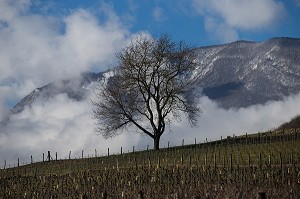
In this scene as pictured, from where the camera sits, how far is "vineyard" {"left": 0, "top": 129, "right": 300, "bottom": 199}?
2214 cm

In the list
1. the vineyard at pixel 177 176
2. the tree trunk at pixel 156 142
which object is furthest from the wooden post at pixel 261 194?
the tree trunk at pixel 156 142

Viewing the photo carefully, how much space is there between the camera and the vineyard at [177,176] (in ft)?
72.6

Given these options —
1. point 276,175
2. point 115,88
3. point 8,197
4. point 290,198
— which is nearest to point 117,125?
point 115,88

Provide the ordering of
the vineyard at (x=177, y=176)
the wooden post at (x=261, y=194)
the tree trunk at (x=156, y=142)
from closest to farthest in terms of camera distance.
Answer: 1. the wooden post at (x=261, y=194)
2. the vineyard at (x=177, y=176)
3. the tree trunk at (x=156, y=142)

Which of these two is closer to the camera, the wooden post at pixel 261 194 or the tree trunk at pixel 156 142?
the wooden post at pixel 261 194

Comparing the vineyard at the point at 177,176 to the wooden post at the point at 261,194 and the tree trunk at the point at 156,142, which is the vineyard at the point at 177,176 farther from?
the tree trunk at the point at 156,142

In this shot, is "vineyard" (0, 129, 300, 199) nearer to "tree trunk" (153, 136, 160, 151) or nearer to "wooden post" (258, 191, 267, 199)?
"wooden post" (258, 191, 267, 199)

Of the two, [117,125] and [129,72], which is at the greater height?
[129,72]

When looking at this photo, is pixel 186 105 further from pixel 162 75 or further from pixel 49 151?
pixel 49 151

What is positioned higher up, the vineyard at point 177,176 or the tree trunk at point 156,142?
the tree trunk at point 156,142

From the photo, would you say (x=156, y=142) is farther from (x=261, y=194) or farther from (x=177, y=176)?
(x=261, y=194)

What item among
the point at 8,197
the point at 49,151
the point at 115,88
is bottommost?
the point at 8,197

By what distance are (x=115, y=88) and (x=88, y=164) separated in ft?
39.3

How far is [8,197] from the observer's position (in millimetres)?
29891
